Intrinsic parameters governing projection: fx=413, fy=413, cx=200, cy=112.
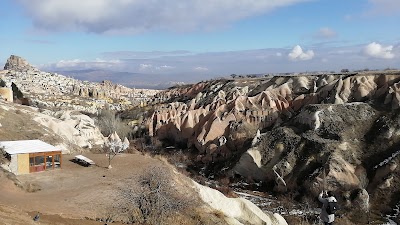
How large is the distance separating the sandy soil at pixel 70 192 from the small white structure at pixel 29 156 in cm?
59

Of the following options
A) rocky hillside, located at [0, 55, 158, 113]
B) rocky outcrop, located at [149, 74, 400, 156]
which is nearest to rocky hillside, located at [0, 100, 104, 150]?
rocky outcrop, located at [149, 74, 400, 156]

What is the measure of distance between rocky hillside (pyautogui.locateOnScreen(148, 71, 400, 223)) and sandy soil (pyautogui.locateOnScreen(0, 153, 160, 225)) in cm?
2181

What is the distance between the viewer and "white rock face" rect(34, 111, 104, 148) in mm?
43859

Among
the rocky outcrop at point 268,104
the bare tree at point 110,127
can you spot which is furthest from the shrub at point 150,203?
the bare tree at point 110,127

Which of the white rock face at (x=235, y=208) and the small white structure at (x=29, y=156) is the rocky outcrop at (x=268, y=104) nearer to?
the white rock face at (x=235, y=208)

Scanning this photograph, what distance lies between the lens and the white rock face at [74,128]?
43.9 metres

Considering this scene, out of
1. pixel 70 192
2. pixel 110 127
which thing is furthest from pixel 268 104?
pixel 70 192

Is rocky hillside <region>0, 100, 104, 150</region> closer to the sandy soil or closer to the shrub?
the sandy soil

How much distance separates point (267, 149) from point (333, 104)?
11.2 meters

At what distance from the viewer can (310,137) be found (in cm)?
4834

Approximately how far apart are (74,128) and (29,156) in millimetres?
21463

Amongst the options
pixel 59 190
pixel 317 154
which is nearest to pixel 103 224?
pixel 59 190

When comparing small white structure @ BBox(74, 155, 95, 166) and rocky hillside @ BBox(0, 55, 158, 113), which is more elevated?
small white structure @ BBox(74, 155, 95, 166)

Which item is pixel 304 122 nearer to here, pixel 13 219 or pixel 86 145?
pixel 86 145
